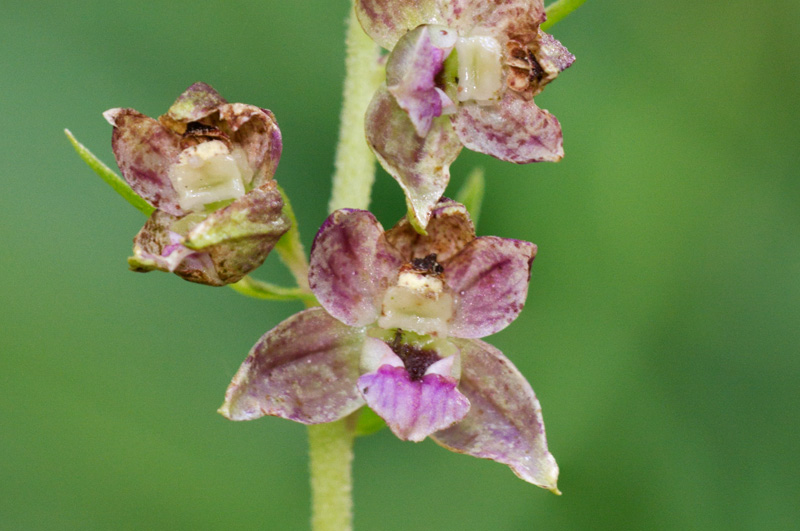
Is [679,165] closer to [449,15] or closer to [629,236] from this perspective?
[629,236]

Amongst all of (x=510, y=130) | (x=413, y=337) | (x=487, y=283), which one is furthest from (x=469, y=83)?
(x=413, y=337)

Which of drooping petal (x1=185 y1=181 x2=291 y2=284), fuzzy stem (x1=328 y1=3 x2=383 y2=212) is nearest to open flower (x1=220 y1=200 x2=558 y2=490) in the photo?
drooping petal (x1=185 y1=181 x2=291 y2=284)

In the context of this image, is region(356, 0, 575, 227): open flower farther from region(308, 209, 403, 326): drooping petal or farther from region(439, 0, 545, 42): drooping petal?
region(308, 209, 403, 326): drooping petal

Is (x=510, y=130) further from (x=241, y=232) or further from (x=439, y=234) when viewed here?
(x=241, y=232)

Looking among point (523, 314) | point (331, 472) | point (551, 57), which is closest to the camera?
point (551, 57)

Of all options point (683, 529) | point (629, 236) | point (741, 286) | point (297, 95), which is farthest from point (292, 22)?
point (683, 529)

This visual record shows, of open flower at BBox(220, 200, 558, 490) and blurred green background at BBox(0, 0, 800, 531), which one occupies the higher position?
open flower at BBox(220, 200, 558, 490)
